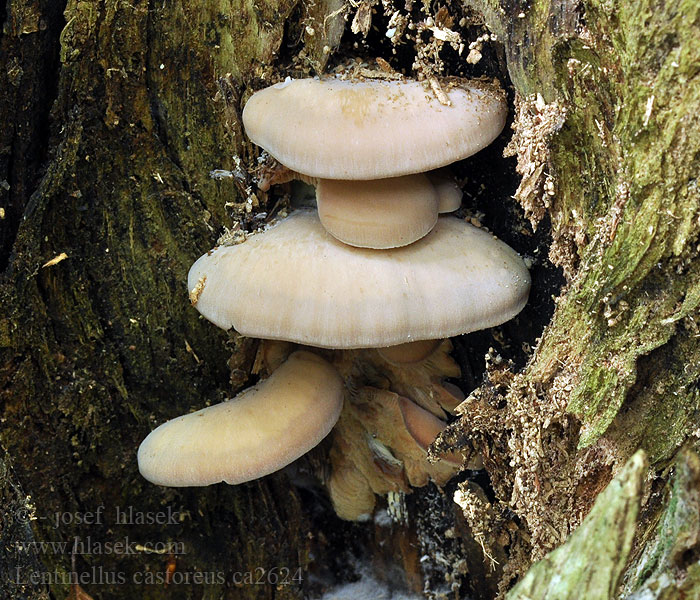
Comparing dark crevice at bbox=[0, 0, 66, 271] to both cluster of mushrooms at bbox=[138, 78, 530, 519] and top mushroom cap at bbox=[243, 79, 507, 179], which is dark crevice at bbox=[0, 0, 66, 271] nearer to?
cluster of mushrooms at bbox=[138, 78, 530, 519]

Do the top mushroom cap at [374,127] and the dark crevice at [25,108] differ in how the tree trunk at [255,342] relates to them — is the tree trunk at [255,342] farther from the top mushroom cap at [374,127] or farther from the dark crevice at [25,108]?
the top mushroom cap at [374,127]

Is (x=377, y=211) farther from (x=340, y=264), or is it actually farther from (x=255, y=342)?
(x=255, y=342)

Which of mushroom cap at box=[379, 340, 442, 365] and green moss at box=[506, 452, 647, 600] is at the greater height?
green moss at box=[506, 452, 647, 600]

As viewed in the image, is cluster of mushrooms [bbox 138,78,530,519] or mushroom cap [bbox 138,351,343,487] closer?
cluster of mushrooms [bbox 138,78,530,519]

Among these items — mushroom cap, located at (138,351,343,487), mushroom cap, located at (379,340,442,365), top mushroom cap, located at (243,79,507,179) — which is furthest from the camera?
mushroom cap, located at (379,340,442,365)

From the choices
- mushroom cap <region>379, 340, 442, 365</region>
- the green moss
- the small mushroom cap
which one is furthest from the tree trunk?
the small mushroom cap

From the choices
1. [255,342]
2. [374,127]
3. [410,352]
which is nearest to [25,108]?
[255,342]

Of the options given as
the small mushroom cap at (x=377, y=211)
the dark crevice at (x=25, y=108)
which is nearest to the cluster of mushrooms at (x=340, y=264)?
the small mushroom cap at (x=377, y=211)
